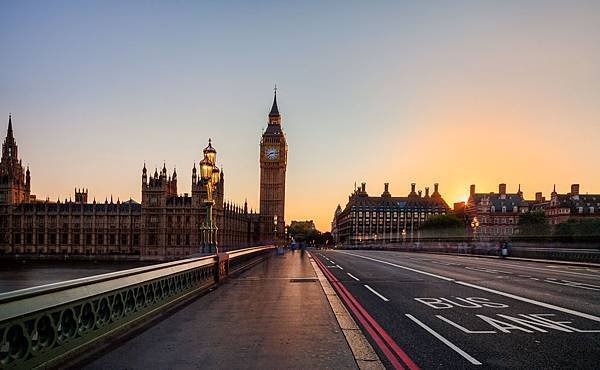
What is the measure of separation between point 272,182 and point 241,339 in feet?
560

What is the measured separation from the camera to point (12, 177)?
135125mm

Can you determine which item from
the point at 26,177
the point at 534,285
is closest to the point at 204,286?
the point at 534,285

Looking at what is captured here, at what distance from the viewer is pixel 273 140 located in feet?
603

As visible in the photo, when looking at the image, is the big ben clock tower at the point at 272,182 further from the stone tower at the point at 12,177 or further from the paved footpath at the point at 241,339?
the paved footpath at the point at 241,339

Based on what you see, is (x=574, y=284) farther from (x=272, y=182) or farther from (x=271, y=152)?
(x=271, y=152)

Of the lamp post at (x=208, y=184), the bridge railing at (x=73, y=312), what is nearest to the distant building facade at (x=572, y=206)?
the lamp post at (x=208, y=184)

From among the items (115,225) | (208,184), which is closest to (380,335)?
(208,184)

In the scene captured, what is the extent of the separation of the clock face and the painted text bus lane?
552 feet

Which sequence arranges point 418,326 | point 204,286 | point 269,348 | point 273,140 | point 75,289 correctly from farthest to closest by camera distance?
1. point 273,140
2. point 204,286
3. point 418,326
4. point 269,348
5. point 75,289

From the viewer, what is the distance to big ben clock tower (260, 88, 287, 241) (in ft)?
579

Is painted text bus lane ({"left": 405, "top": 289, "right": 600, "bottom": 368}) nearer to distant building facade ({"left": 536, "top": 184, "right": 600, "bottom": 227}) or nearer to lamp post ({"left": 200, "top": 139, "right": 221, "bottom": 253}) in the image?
lamp post ({"left": 200, "top": 139, "right": 221, "bottom": 253})

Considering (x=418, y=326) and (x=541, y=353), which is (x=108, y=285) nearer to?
(x=418, y=326)

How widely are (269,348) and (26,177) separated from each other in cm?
15618

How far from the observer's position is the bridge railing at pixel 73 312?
19.6ft
